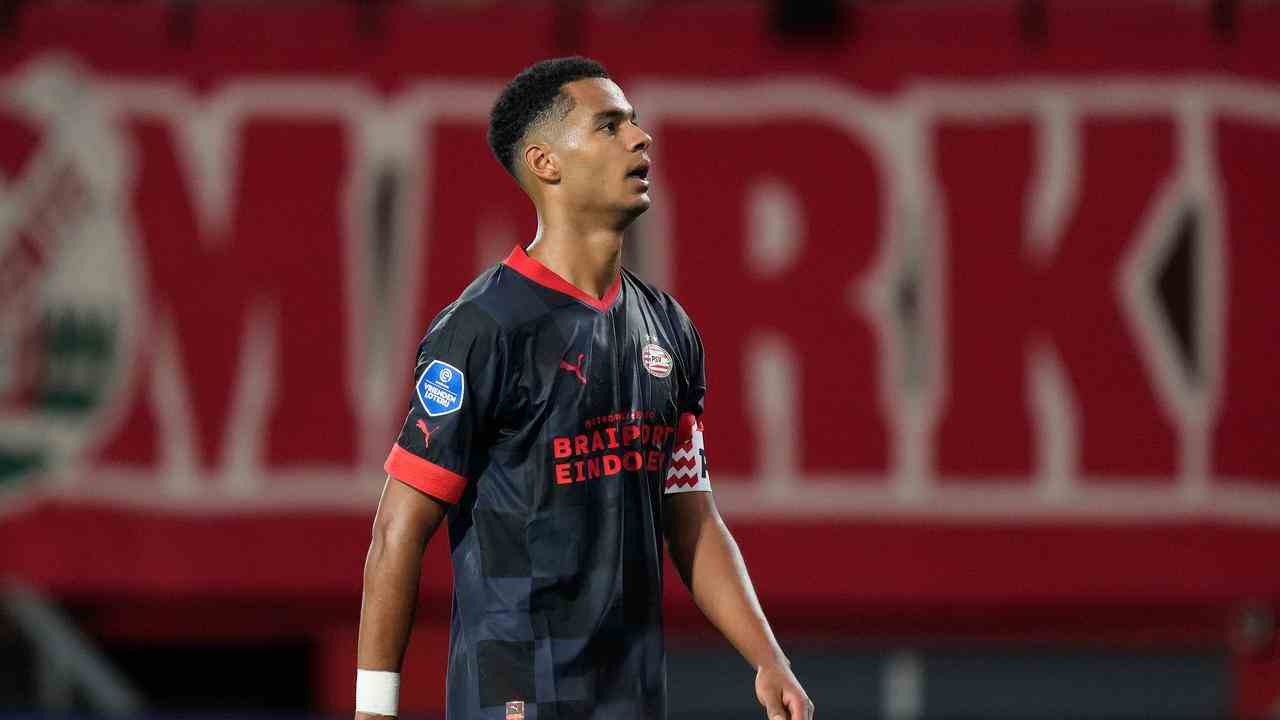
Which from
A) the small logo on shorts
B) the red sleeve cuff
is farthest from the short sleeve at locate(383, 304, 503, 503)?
the small logo on shorts

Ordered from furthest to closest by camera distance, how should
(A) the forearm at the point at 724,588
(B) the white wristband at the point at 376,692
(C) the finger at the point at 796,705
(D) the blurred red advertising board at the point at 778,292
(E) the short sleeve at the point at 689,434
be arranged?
(D) the blurred red advertising board at the point at 778,292 → (E) the short sleeve at the point at 689,434 → (A) the forearm at the point at 724,588 → (C) the finger at the point at 796,705 → (B) the white wristband at the point at 376,692

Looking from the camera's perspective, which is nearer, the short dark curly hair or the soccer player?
the soccer player

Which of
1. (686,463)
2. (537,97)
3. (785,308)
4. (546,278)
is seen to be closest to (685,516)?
(686,463)

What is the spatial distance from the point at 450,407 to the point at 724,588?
1.89 ft

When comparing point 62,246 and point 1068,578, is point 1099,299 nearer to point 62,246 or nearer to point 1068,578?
point 1068,578

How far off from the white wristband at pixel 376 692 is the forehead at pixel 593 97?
0.92 metres

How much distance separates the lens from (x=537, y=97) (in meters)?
2.49

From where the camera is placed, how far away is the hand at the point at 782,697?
2.38 m

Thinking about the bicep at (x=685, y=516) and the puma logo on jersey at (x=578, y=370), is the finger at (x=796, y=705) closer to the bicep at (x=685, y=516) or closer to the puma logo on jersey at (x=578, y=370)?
the bicep at (x=685, y=516)

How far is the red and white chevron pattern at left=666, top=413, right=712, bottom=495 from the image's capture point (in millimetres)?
2605

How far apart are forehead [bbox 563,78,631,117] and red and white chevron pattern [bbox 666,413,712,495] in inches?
21.2

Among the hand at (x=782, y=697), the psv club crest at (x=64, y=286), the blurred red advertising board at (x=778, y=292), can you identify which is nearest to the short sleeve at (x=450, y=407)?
the hand at (x=782, y=697)

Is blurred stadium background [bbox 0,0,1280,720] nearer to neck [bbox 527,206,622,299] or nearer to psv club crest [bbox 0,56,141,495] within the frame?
psv club crest [bbox 0,56,141,495]

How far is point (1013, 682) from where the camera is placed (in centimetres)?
623
